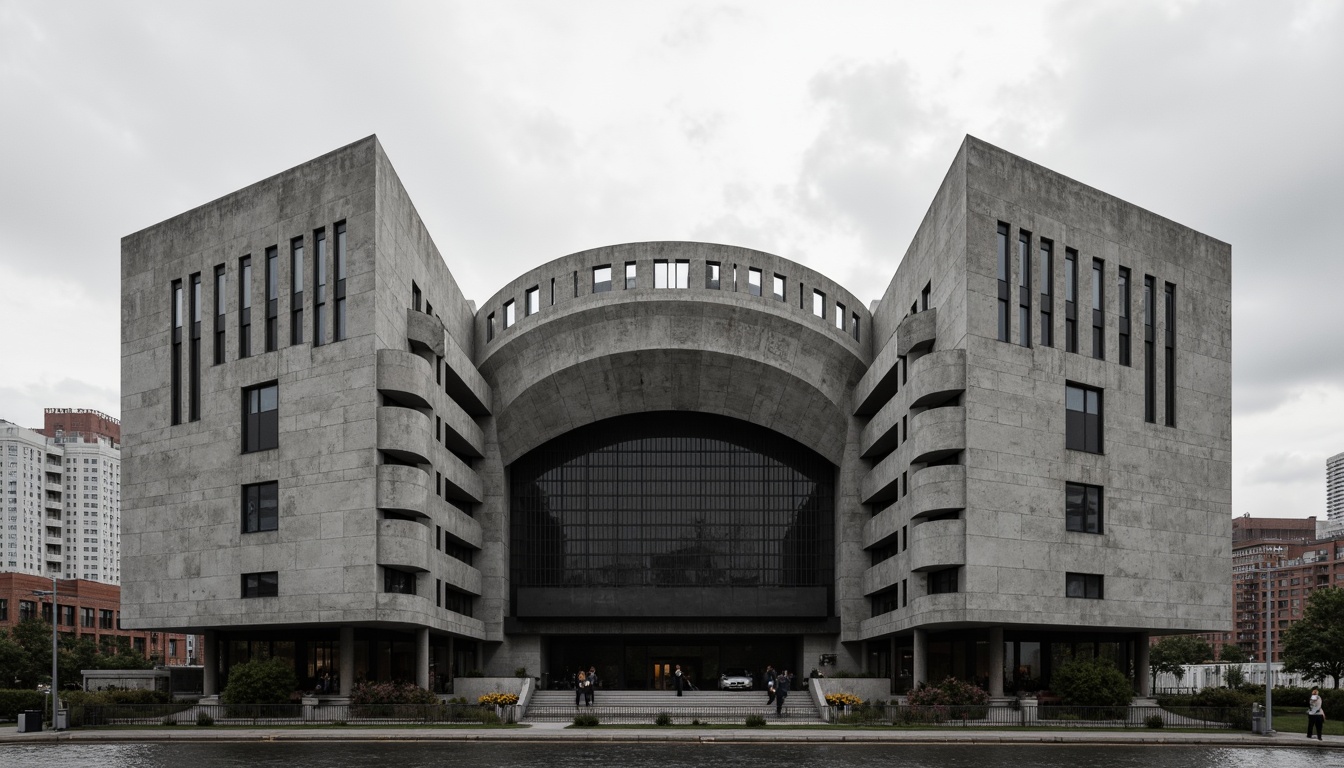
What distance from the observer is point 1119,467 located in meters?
53.9

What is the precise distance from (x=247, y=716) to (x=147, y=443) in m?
16.9

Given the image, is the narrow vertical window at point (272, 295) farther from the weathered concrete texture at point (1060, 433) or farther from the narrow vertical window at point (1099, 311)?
the narrow vertical window at point (1099, 311)

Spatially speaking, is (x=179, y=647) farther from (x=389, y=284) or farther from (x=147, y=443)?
(x=389, y=284)

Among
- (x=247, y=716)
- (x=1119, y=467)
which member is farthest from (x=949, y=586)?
(x=247, y=716)

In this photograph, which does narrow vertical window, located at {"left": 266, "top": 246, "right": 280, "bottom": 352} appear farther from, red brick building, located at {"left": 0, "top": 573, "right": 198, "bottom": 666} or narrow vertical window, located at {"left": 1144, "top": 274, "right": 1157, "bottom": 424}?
red brick building, located at {"left": 0, "top": 573, "right": 198, "bottom": 666}

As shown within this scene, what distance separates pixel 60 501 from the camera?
572 feet

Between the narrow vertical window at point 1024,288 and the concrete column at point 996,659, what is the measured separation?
13.3 metres

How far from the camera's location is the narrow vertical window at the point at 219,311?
185 ft

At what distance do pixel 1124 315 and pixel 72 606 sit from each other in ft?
370

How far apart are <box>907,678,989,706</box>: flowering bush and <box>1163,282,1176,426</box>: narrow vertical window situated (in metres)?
17.8

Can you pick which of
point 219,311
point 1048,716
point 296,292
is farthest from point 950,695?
point 219,311

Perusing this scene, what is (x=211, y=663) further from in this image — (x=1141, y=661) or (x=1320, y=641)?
(x=1320, y=641)

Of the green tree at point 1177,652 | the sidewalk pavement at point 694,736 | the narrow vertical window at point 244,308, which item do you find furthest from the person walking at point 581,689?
the green tree at point 1177,652

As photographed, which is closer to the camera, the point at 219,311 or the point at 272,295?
the point at 272,295
